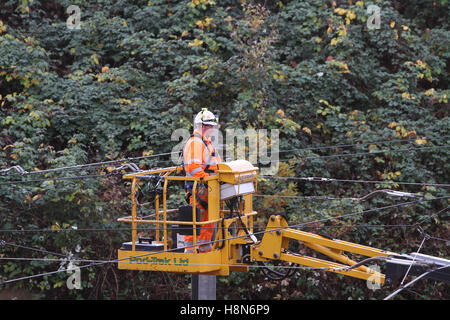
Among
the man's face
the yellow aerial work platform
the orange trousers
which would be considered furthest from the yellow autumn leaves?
the orange trousers

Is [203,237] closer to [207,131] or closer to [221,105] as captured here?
[207,131]

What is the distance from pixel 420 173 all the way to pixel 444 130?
1502 millimetres

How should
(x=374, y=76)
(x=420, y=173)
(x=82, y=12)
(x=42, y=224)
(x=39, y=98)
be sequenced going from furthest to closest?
(x=82, y=12), (x=374, y=76), (x=39, y=98), (x=420, y=173), (x=42, y=224)

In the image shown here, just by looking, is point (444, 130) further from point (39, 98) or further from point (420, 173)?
point (39, 98)

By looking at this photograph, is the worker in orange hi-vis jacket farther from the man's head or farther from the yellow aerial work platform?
the yellow aerial work platform

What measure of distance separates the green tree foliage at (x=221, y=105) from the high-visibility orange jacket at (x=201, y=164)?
12.5ft

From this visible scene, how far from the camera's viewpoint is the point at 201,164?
9.23m

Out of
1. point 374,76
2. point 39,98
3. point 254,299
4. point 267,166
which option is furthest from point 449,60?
point 39,98

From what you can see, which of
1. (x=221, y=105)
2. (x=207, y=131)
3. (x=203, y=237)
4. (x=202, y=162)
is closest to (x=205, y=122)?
(x=207, y=131)

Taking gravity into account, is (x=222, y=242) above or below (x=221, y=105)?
below

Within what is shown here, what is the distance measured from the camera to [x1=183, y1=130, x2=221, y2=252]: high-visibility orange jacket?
30.3 ft

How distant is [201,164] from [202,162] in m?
0.04

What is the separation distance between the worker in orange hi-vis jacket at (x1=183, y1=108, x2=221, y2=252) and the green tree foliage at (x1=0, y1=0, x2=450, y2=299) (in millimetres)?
3799

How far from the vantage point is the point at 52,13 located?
17.8 meters
